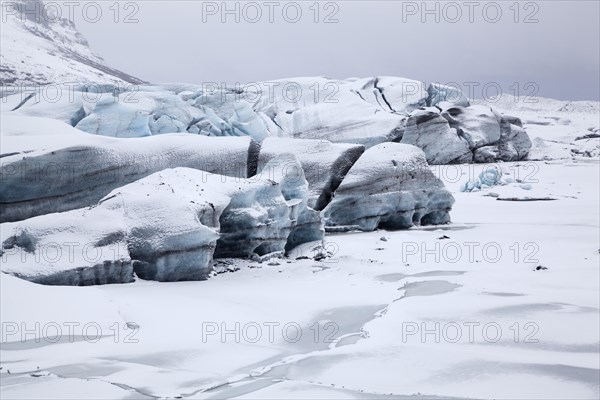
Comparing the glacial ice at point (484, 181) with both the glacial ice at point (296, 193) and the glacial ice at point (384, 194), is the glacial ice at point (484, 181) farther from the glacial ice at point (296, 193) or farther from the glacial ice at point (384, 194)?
the glacial ice at point (296, 193)

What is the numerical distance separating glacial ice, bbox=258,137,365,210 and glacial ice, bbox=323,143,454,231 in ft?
1.53

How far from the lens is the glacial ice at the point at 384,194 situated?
16531 mm

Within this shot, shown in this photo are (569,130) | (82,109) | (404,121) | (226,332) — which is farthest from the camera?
(569,130)

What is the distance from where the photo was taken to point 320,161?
57.1 feet

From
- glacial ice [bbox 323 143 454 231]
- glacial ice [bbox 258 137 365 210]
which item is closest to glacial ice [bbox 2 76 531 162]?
glacial ice [bbox 258 137 365 210]

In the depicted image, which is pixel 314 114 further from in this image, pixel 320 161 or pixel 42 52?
pixel 42 52

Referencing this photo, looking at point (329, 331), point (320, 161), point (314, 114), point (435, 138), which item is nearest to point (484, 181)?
point (435, 138)

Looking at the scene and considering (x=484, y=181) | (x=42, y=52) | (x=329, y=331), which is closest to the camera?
(x=329, y=331)

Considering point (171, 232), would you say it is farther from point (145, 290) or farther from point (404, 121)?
point (404, 121)

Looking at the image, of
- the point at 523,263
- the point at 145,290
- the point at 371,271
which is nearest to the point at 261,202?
the point at 371,271

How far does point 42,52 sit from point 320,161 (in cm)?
8310

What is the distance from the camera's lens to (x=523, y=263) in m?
11.8

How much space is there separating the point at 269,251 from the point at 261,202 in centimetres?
103

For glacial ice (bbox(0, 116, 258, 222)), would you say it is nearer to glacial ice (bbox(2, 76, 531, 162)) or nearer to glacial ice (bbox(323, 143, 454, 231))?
glacial ice (bbox(323, 143, 454, 231))
